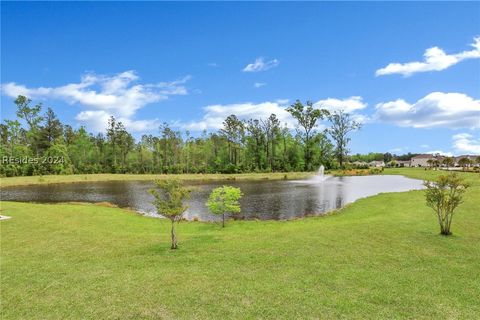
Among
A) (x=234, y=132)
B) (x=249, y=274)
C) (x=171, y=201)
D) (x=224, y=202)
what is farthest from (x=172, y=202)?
(x=234, y=132)

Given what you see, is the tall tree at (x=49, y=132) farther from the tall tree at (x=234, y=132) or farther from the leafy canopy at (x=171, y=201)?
the leafy canopy at (x=171, y=201)

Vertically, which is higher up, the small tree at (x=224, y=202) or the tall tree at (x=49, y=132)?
the tall tree at (x=49, y=132)

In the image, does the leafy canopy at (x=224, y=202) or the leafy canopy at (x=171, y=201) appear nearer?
the leafy canopy at (x=171, y=201)

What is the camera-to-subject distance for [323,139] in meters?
110

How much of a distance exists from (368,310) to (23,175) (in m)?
95.2

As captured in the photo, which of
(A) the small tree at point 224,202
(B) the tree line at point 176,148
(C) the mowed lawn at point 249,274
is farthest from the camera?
(B) the tree line at point 176,148

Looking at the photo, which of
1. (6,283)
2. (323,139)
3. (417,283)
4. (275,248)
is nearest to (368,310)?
(417,283)

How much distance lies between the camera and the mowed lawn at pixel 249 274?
9.02 m

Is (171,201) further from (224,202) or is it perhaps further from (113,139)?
(113,139)

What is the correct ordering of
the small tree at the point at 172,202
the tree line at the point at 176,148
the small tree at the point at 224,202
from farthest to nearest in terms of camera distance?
the tree line at the point at 176,148 → the small tree at the point at 224,202 → the small tree at the point at 172,202

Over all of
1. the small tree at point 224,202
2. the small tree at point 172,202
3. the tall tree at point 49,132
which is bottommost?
the small tree at point 224,202

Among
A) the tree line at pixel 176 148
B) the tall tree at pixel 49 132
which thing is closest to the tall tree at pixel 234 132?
the tree line at pixel 176 148

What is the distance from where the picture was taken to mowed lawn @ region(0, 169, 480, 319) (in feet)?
29.6

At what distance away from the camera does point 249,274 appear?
11367mm
